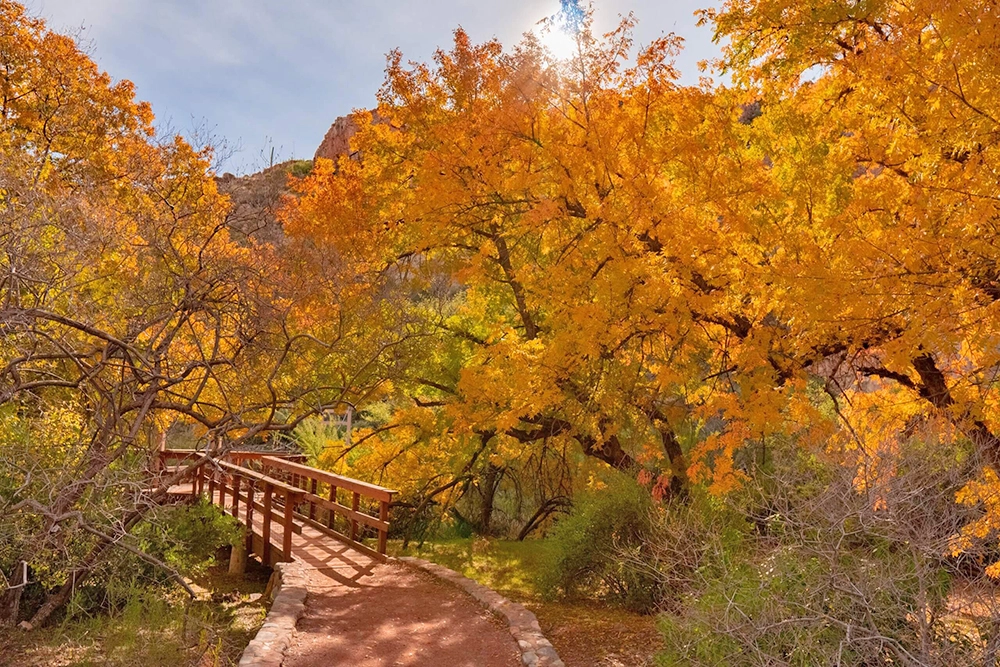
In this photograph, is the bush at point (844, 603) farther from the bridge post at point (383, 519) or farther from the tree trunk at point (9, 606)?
the tree trunk at point (9, 606)

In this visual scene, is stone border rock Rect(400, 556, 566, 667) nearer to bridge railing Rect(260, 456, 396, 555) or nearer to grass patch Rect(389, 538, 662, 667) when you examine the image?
grass patch Rect(389, 538, 662, 667)

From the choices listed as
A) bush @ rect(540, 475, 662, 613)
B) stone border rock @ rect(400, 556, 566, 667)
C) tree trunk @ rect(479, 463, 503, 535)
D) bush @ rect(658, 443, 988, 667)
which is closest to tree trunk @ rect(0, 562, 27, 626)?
stone border rock @ rect(400, 556, 566, 667)

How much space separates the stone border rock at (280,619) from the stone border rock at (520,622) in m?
0.26

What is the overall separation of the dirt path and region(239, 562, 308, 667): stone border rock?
0.09 metres

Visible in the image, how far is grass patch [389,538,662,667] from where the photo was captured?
6617 millimetres

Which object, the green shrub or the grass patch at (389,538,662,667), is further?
the green shrub

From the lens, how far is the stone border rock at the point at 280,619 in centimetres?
602

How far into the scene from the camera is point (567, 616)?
314 inches

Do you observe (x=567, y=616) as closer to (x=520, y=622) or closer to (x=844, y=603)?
(x=520, y=622)

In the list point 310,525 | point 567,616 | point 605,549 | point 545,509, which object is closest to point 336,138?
point 310,525

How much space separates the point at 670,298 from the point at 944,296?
2406 mm

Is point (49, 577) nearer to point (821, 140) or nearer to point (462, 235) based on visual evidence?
point (462, 235)

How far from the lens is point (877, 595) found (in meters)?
4.76

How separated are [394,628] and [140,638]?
2.19 metres
